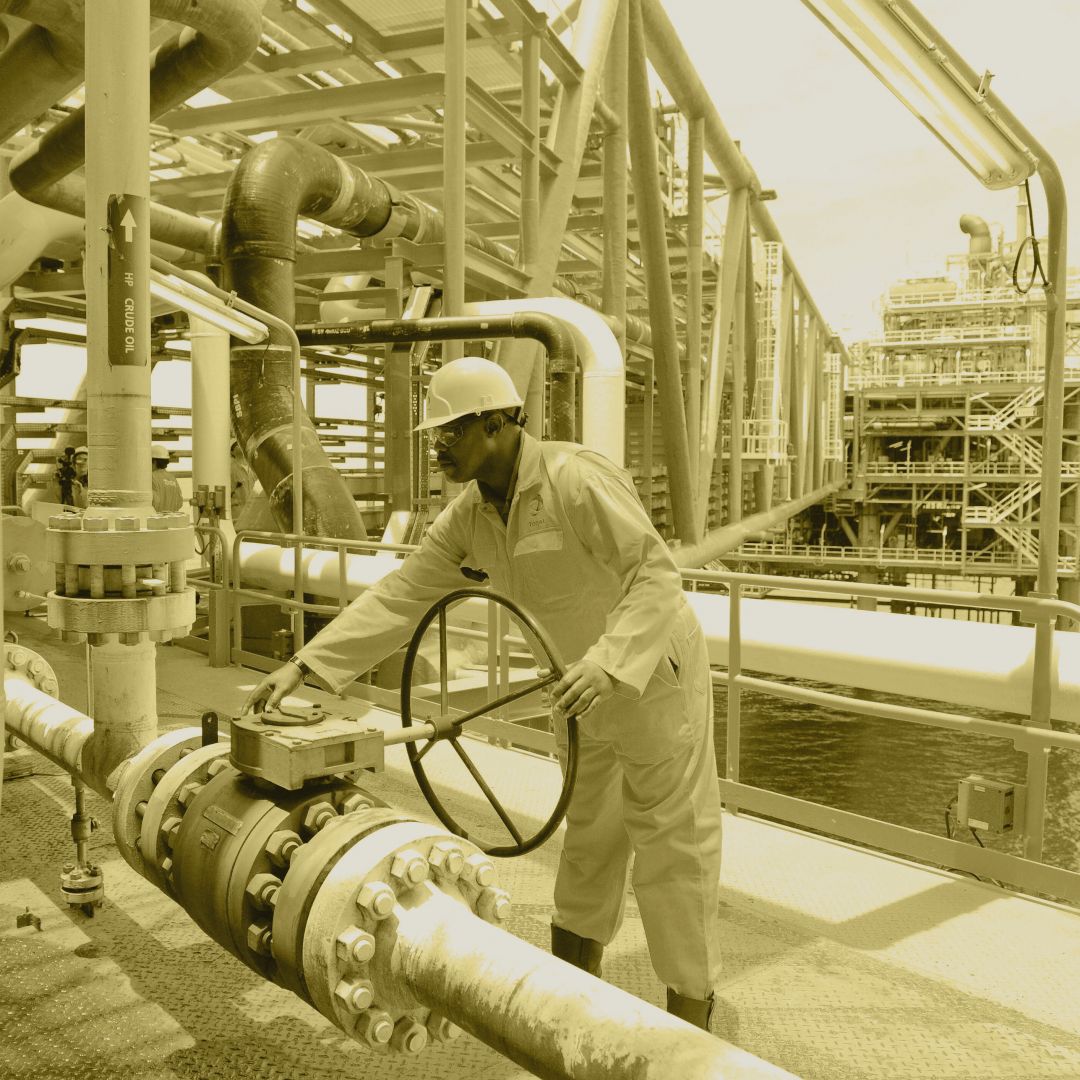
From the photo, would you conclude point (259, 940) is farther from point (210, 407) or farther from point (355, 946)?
point (210, 407)

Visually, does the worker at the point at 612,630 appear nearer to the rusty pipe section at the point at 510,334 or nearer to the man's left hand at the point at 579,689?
the man's left hand at the point at 579,689

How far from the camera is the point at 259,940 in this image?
5.70 ft

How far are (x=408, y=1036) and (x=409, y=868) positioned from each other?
0.27m

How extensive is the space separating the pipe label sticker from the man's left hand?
4.11 feet

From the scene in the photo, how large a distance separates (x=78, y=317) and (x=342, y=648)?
1066 centimetres

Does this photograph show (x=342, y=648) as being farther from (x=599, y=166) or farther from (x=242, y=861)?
(x=599, y=166)

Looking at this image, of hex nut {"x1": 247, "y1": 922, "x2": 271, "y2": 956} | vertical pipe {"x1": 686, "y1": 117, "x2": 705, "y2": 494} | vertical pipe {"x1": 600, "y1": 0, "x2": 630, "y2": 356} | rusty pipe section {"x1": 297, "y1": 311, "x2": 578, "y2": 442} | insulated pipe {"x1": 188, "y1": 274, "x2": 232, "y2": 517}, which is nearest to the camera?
hex nut {"x1": 247, "y1": 922, "x2": 271, "y2": 956}

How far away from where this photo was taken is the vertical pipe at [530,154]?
7.95m

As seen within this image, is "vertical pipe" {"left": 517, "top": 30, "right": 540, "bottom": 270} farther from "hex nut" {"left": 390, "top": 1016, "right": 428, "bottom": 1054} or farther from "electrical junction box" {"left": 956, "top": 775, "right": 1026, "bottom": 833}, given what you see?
"hex nut" {"left": 390, "top": 1016, "right": 428, "bottom": 1054}

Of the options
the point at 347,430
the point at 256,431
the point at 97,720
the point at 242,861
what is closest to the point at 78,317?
the point at 256,431

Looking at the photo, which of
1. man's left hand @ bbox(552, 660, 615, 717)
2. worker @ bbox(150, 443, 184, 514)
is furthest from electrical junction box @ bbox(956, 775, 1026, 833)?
worker @ bbox(150, 443, 184, 514)

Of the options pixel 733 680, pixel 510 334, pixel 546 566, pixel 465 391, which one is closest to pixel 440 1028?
pixel 546 566

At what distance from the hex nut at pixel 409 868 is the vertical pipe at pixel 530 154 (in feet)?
23.6

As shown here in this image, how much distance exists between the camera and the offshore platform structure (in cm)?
3491
